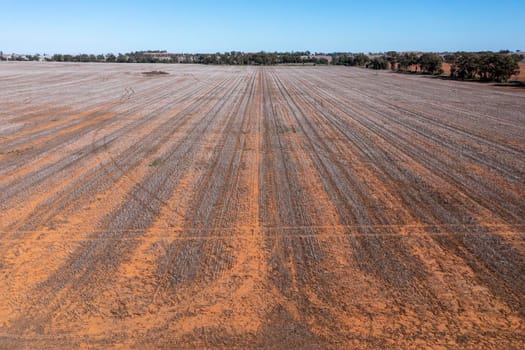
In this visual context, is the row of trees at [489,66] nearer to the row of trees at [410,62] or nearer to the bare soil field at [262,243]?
the row of trees at [410,62]

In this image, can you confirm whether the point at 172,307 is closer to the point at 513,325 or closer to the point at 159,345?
the point at 159,345

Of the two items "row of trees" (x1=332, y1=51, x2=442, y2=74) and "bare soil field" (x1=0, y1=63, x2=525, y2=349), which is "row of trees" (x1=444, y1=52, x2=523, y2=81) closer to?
"row of trees" (x1=332, y1=51, x2=442, y2=74)

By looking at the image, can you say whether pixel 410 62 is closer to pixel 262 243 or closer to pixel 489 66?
pixel 489 66

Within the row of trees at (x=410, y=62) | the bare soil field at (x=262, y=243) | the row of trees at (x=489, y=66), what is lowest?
the bare soil field at (x=262, y=243)

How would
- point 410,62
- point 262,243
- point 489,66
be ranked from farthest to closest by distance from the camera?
point 410,62 < point 489,66 < point 262,243

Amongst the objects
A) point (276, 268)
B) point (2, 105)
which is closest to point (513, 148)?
point (276, 268)

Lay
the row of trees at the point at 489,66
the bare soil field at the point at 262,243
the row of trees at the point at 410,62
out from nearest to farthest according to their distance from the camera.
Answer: the bare soil field at the point at 262,243
the row of trees at the point at 489,66
the row of trees at the point at 410,62

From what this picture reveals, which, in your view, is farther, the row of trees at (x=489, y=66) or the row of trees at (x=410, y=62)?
the row of trees at (x=410, y=62)

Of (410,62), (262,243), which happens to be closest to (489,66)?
(410,62)

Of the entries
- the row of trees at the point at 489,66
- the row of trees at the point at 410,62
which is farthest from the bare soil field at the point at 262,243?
the row of trees at the point at 410,62
